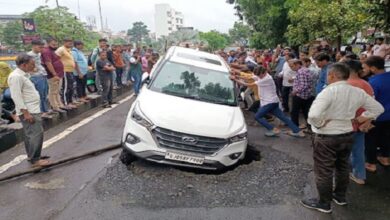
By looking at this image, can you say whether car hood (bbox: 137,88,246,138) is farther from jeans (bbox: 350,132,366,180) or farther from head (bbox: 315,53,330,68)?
head (bbox: 315,53,330,68)

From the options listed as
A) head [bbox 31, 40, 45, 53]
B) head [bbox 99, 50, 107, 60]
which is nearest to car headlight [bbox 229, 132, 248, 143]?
head [bbox 31, 40, 45, 53]

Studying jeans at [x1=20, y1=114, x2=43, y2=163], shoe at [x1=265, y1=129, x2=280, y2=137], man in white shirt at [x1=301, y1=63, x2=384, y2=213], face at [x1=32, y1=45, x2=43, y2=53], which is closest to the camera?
man in white shirt at [x1=301, y1=63, x2=384, y2=213]

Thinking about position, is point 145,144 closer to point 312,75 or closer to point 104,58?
point 312,75

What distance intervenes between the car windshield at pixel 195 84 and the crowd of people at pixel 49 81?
1.92 m

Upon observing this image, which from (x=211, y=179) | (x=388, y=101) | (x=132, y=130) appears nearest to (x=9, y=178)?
(x=132, y=130)

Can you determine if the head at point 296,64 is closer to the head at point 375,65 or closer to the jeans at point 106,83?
the head at point 375,65

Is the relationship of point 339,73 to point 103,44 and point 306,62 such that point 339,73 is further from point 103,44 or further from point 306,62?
point 103,44

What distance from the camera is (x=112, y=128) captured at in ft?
26.9

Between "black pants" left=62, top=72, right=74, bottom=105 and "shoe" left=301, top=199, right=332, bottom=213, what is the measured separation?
22.6 feet

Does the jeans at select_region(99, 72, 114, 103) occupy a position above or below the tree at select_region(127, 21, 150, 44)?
above

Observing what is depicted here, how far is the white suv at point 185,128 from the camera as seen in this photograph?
5.11 metres

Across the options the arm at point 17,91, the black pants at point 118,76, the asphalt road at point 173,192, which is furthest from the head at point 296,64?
the black pants at point 118,76

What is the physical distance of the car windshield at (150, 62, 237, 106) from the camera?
6117 mm

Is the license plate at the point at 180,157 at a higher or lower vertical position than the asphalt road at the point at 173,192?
higher
